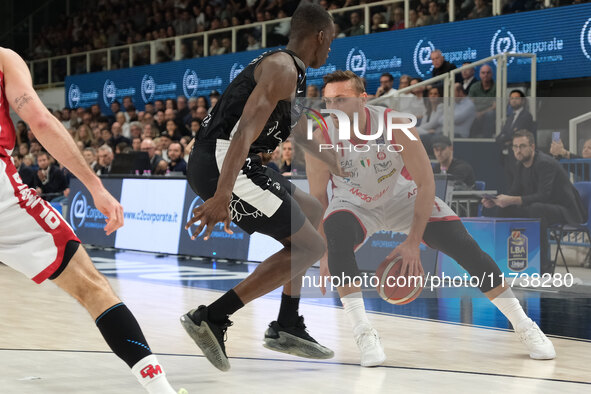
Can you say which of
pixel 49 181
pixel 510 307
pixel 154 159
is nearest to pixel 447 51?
pixel 154 159

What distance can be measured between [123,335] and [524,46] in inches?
378

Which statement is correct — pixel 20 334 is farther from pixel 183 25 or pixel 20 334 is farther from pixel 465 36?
pixel 183 25

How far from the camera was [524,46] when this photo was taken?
11.6 metres

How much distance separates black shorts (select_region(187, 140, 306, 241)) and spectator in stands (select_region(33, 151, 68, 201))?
416 inches

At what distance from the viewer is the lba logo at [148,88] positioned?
18578 millimetres

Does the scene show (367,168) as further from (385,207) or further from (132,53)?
(132,53)

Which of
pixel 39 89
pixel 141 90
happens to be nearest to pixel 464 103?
pixel 141 90

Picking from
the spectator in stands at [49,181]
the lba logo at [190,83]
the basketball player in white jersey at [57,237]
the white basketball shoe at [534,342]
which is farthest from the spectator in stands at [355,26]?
the basketball player in white jersey at [57,237]

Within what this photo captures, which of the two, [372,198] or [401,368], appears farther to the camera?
[372,198]

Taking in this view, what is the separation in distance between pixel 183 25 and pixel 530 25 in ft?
31.6

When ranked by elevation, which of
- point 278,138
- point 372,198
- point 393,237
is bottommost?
point 393,237

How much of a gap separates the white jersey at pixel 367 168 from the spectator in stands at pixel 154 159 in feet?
25.5

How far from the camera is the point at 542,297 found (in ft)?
24.4

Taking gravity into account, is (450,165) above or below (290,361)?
above
